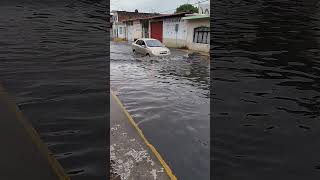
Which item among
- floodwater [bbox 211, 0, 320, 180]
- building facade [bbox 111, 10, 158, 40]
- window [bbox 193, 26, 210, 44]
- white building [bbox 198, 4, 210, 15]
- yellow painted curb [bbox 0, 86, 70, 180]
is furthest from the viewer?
building facade [bbox 111, 10, 158, 40]

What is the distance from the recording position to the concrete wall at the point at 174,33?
108 ft

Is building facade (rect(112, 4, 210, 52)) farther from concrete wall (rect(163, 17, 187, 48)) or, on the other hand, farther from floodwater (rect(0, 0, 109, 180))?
floodwater (rect(0, 0, 109, 180))

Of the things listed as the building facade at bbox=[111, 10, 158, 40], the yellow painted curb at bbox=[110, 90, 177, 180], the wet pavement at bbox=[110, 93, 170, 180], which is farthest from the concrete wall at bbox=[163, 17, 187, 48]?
the wet pavement at bbox=[110, 93, 170, 180]

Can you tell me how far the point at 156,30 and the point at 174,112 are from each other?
112 ft

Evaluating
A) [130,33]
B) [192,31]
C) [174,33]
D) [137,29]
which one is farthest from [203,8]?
[130,33]

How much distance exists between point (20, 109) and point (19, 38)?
11.2 meters

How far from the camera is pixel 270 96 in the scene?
829 centimetres

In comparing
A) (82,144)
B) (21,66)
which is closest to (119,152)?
(82,144)

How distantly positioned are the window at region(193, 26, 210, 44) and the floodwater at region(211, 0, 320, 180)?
9094 millimetres

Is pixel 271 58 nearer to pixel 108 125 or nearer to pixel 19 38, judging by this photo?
pixel 108 125

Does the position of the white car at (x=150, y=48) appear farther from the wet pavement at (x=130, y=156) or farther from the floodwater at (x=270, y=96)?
the wet pavement at (x=130, y=156)

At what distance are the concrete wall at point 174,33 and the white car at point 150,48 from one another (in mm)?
8835

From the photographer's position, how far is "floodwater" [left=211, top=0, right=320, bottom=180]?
4.93 metres

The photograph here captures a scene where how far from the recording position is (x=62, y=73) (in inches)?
408
